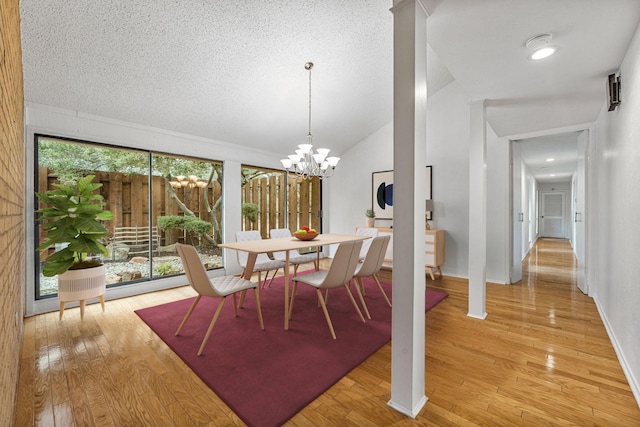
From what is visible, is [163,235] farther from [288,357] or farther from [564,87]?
[564,87]

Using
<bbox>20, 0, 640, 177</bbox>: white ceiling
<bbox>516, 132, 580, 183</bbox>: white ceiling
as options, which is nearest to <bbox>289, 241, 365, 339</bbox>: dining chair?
<bbox>20, 0, 640, 177</bbox>: white ceiling

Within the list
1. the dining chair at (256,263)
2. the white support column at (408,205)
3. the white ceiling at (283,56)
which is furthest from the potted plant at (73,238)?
the white support column at (408,205)

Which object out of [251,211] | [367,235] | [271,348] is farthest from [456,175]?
[271,348]

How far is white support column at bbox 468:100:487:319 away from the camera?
2791mm

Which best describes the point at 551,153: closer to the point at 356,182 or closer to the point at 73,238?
the point at 356,182

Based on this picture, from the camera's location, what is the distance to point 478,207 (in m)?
2.82

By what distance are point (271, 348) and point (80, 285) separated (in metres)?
2.16

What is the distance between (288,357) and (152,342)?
46.9 inches

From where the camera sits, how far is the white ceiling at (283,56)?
177cm

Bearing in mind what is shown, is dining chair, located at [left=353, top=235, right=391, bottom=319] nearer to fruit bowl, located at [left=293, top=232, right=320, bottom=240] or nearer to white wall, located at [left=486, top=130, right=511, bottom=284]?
fruit bowl, located at [left=293, top=232, right=320, bottom=240]

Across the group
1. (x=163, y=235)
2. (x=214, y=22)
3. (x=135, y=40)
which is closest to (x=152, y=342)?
(x=163, y=235)

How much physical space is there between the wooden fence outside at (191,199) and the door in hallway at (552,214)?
32.6 ft

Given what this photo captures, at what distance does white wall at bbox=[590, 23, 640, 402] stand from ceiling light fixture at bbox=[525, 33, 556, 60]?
0.43 meters

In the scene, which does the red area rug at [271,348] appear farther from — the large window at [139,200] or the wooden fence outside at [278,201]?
the wooden fence outside at [278,201]
